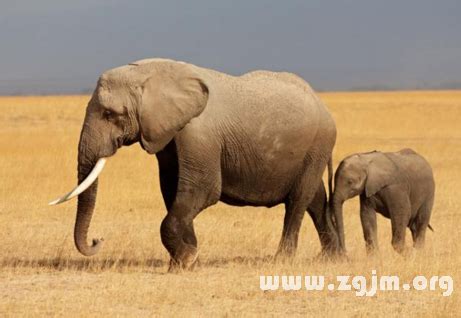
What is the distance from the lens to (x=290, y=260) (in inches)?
468

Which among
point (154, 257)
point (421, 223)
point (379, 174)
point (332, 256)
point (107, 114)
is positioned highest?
point (107, 114)

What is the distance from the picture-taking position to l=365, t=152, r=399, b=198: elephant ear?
13453mm

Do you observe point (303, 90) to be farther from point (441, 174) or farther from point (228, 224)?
point (441, 174)

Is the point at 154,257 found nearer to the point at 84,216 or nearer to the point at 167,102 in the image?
the point at 84,216

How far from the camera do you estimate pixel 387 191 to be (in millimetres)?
13617

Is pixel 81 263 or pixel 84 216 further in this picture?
pixel 81 263

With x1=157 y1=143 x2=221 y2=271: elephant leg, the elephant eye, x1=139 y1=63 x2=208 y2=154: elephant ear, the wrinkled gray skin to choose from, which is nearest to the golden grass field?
x1=157 y1=143 x2=221 y2=271: elephant leg

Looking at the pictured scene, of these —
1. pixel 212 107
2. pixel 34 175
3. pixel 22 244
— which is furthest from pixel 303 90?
pixel 34 175

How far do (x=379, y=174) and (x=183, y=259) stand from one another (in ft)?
11.3

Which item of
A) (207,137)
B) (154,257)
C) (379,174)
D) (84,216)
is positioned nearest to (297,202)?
(207,137)

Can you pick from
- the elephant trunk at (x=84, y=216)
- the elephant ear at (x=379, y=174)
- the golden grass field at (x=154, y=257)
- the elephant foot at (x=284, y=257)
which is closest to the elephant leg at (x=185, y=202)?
the golden grass field at (x=154, y=257)

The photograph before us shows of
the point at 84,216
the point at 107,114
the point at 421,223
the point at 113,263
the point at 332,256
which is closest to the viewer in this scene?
the point at 107,114

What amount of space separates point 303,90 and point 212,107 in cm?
139

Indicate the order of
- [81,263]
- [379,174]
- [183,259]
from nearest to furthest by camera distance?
[183,259]
[81,263]
[379,174]
